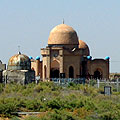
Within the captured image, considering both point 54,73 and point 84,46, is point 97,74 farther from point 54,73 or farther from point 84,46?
point 54,73

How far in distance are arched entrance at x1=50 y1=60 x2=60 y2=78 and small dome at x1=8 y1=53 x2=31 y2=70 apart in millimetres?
9488

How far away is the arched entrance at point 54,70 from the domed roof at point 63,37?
2127 mm

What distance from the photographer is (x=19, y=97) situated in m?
38.2

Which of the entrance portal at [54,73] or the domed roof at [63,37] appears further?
the entrance portal at [54,73]

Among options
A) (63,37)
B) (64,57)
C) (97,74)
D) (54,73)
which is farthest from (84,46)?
(54,73)

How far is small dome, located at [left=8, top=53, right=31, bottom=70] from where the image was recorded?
174ft

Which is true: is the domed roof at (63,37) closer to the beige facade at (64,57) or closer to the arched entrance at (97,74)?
the beige facade at (64,57)

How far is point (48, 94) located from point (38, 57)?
927 inches

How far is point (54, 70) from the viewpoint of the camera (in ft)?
209

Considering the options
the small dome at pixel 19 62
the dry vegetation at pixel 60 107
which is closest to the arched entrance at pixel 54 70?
the small dome at pixel 19 62

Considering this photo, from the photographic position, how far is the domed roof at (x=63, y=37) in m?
63.2

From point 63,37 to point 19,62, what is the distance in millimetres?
11219

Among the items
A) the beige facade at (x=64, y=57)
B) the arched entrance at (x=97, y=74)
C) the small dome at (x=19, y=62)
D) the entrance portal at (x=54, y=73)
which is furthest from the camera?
the arched entrance at (x=97, y=74)

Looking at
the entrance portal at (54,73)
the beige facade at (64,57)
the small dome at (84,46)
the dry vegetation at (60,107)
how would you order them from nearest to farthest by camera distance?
the dry vegetation at (60,107), the beige facade at (64,57), the entrance portal at (54,73), the small dome at (84,46)
